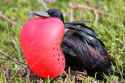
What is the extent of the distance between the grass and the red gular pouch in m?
0.16

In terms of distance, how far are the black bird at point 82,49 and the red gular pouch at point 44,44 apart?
0.31 ft

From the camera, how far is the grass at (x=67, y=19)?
3.99 metres

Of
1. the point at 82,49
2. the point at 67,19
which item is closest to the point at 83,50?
the point at 82,49

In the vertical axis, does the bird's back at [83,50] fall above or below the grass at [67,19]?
above

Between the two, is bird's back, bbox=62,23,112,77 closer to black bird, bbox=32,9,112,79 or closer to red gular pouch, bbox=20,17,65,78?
black bird, bbox=32,9,112,79

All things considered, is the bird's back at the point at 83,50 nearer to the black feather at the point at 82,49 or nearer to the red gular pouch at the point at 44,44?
the black feather at the point at 82,49

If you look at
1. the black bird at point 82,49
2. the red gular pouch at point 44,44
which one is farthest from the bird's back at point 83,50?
the red gular pouch at point 44,44

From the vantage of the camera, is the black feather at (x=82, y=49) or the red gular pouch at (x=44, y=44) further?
the black feather at (x=82, y=49)

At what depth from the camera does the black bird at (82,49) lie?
3623mm

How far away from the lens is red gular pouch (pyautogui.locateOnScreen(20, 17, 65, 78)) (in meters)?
3.44

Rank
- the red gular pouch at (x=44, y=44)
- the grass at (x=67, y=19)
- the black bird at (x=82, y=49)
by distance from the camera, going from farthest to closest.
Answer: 1. the grass at (x=67, y=19)
2. the black bird at (x=82, y=49)
3. the red gular pouch at (x=44, y=44)

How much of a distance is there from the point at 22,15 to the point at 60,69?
2.10m

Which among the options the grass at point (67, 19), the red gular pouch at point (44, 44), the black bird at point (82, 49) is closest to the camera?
the red gular pouch at point (44, 44)

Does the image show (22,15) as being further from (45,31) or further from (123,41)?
(45,31)
